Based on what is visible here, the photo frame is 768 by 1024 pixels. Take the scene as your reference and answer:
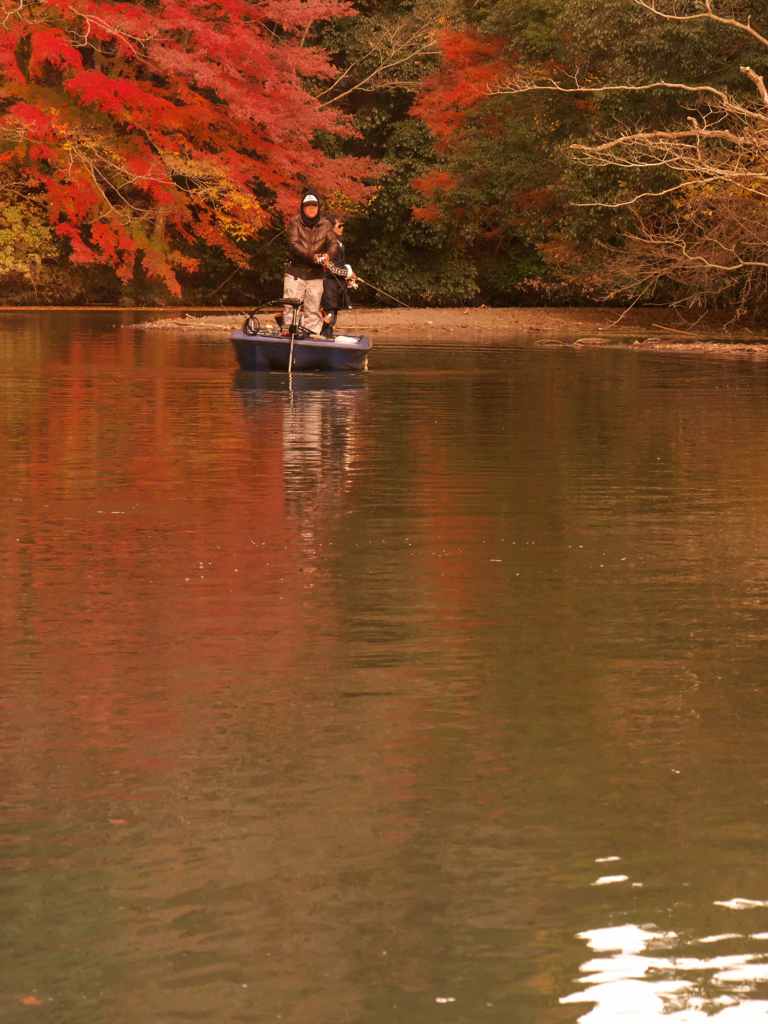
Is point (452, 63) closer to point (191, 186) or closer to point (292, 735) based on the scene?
point (191, 186)

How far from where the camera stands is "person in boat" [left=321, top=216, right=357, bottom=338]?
2852 cm

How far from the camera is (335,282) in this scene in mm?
28953

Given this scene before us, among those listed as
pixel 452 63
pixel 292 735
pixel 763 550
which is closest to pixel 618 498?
pixel 763 550

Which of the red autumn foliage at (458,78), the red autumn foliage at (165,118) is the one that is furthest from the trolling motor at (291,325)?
the red autumn foliage at (458,78)

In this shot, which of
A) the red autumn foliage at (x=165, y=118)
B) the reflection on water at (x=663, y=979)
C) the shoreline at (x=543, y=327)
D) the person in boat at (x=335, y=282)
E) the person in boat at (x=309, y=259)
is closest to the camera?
the reflection on water at (x=663, y=979)

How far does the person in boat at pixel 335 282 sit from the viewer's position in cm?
2852

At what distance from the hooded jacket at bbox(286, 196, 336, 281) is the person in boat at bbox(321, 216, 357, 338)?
12 cm

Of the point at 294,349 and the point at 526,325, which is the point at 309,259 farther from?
the point at 526,325

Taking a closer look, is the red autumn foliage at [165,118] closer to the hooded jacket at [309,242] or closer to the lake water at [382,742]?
the hooded jacket at [309,242]

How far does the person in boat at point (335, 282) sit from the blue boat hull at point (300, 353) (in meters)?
0.44

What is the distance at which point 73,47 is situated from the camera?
2069 inches

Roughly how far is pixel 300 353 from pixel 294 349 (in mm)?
260

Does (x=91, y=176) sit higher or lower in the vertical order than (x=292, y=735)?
higher

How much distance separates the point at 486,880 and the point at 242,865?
66 cm
